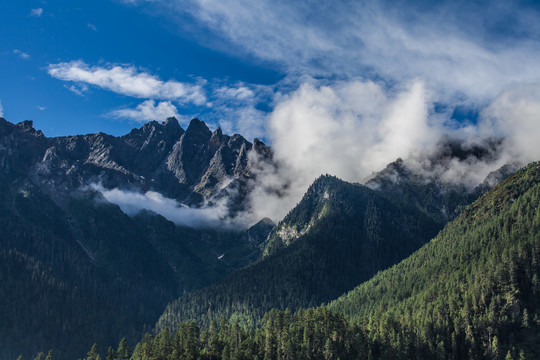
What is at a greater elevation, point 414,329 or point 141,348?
point 414,329

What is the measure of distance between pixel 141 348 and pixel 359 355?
226 ft

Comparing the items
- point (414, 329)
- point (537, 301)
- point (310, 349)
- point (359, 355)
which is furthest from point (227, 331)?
point (537, 301)

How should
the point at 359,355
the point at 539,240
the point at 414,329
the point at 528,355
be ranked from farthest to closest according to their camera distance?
the point at 539,240
the point at 414,329
the point at 359,355
the point at 528,355

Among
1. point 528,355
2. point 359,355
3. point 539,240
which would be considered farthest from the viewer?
point 539,240

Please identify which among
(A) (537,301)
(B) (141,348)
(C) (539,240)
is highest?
(C) (539,240)

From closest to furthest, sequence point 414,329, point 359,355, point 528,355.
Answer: point 528,355, point 359,355, point 414,329

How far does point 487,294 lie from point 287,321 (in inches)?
2657

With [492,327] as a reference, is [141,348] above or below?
below

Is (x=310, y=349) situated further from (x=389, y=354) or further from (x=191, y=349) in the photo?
(x=191, y=349)

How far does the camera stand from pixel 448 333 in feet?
536

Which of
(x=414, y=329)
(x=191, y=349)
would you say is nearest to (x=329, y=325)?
(x=414, y=329)

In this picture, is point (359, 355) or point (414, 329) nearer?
point (359, 355)

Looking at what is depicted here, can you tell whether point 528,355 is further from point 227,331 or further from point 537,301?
point 227,331

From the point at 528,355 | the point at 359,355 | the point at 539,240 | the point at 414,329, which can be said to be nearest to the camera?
the point at 528,355
